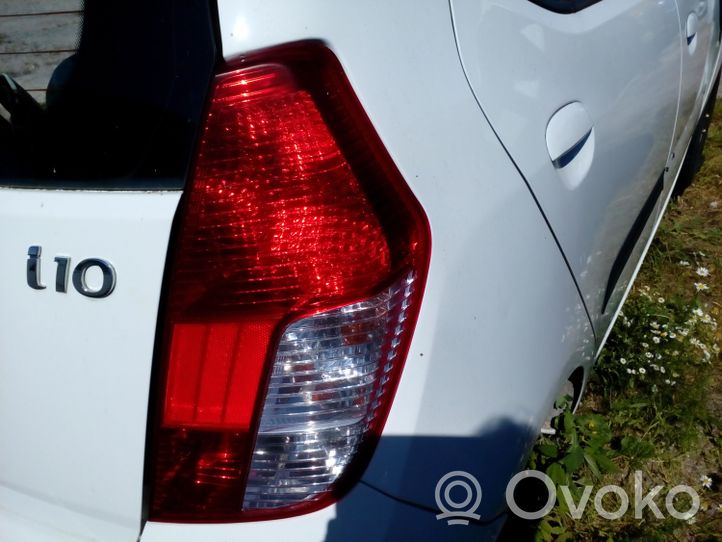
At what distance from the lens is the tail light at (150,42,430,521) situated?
1.02m

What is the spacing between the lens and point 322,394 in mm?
1104

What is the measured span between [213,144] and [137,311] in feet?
0.93

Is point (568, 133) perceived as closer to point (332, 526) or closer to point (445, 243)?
point (445, 243)

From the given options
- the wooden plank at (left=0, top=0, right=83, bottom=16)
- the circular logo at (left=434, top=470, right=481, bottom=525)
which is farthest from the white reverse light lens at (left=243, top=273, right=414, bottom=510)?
the wooden plank at (left=0, top=0, right=83, bottom=16)

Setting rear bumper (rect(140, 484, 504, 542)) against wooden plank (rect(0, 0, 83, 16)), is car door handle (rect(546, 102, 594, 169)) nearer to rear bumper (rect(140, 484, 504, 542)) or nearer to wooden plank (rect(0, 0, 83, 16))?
rear bumper (rect(140, 484, 504, 542))

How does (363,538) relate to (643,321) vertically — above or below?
above

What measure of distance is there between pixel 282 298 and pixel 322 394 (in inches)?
6.5

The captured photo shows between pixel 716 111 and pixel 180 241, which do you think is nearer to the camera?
pixel 180 241

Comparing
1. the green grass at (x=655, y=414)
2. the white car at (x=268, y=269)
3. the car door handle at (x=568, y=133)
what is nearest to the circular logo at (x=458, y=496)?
the white car at (x=268, y=269)

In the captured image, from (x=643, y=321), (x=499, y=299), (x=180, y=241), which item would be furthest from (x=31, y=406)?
(x=643, y=321)

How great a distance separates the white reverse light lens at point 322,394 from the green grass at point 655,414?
107cm

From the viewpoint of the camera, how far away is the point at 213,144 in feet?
3.39

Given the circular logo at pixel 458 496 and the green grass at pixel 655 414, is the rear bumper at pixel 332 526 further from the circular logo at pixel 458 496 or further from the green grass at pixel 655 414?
the green grass at pixel 655 414

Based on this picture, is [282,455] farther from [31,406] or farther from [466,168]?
[466,168]
